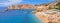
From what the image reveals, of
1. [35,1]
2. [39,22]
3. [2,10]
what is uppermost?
[35,1]

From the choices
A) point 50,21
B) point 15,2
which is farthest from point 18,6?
point 50,21

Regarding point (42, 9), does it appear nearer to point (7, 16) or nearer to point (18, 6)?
point (18, 6)

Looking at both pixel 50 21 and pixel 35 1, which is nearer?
pixel 50 21

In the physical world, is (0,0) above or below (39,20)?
above

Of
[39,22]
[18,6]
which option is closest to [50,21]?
[39,22]

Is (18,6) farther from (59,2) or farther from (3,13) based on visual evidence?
(59,2)

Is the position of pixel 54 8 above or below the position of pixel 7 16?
above
